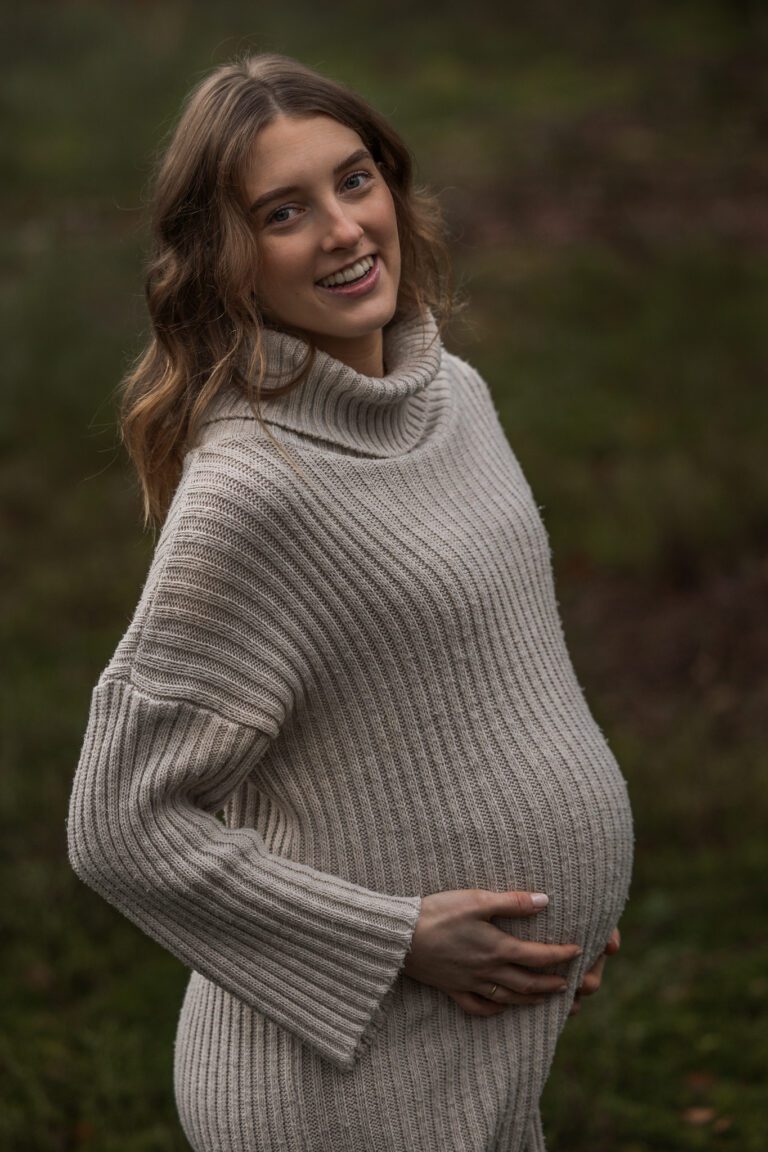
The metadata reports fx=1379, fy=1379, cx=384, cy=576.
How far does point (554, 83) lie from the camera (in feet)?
46.6

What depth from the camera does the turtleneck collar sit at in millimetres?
2121

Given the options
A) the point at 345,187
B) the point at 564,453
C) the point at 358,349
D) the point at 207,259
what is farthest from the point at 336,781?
the point at 564,453

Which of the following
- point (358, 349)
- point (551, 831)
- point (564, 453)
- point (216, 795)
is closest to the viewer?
point (216, 795)

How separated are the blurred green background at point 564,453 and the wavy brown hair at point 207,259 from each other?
69cm

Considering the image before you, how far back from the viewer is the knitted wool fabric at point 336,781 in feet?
6.51

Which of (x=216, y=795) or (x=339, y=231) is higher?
(x=339, y=231)

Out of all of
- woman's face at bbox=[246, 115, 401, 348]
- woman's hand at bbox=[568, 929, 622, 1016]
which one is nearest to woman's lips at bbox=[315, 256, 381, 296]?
woman's face at bbox=[246, 115, 401, 348]

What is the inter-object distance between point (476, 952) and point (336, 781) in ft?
1.09

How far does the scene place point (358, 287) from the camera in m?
2.15

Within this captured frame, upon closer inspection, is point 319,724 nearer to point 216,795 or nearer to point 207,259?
point 216,795

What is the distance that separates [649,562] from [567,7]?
12.6 meters

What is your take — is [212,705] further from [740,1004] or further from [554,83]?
[554,83]

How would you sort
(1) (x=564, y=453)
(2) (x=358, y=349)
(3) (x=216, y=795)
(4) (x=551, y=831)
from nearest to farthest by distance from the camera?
(3) (x=216, y=795)
(4) (x=551, y=831)
(2) (x=358, y=349)
(1) (x=564, y=453)

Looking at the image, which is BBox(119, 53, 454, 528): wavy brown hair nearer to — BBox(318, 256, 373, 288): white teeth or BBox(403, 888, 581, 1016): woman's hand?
BBox(318, 256, 373, 288): white teeth
